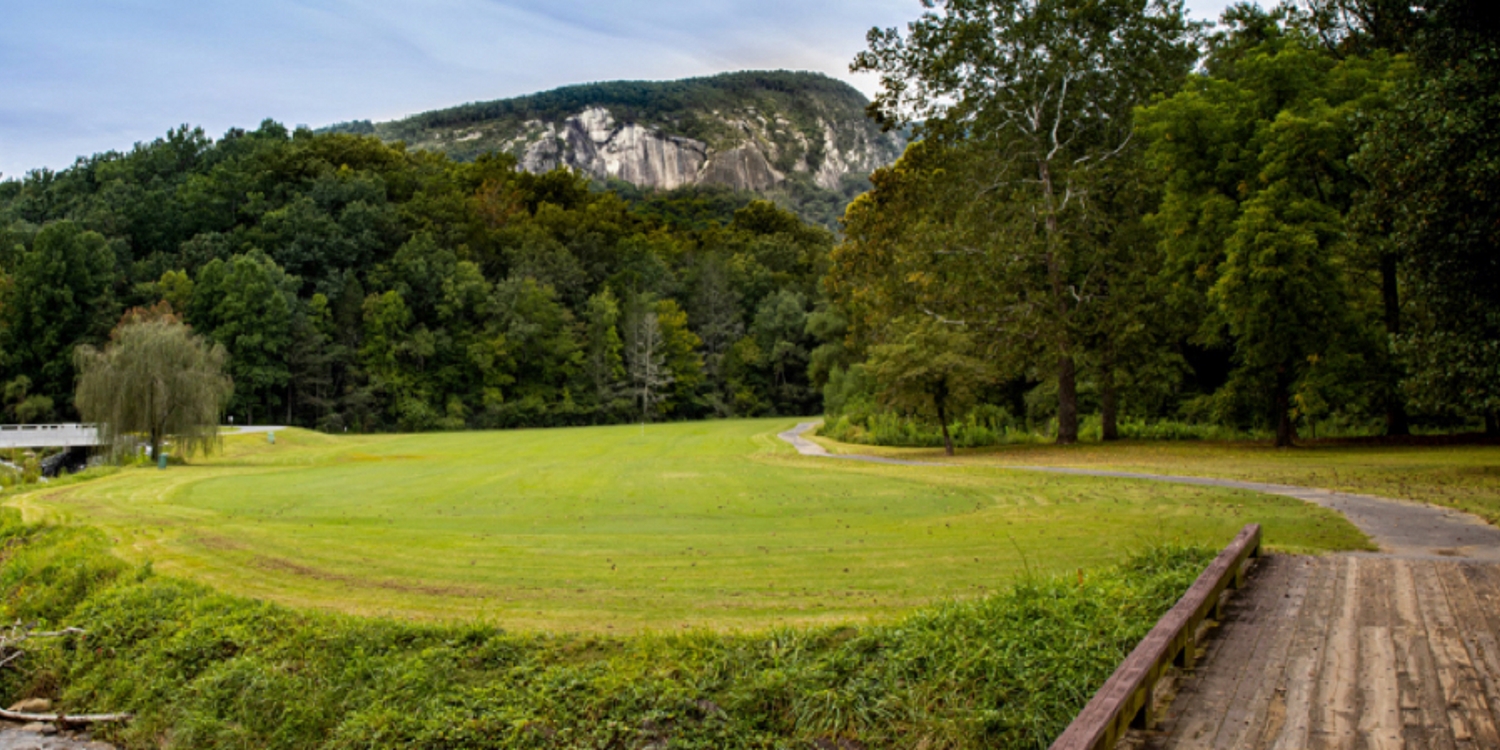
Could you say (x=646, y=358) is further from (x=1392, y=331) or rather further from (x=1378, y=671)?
(x=1378, y=671)

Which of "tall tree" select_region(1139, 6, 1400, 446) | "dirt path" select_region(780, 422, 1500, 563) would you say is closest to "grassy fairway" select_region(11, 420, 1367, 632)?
"dirt path" select_region(780, 422, 1500, 563)

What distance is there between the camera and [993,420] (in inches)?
1449

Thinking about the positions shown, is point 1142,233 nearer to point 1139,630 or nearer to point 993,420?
point 993,420

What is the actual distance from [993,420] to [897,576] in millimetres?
27814

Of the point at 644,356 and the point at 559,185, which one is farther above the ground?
the point at 559,185

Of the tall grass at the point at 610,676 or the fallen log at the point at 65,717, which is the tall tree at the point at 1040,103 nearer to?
the tall grass at the point at 610,676

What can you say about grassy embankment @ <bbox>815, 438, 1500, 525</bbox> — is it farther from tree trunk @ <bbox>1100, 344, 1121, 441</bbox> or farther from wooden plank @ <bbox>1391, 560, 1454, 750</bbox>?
wooden plank @ <bbox>1391, 560, 1454, 750</bbox>

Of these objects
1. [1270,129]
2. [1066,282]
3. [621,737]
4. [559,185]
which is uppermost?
[559,185]

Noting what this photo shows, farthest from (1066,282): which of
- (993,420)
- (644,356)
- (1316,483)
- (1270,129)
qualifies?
(644,356)

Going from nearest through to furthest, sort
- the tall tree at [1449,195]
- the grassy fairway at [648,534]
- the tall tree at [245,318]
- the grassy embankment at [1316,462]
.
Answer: the grassy fairway at [648,534]
the tall tree at [1449,195]
the grassy embankment at [1316,462]
the tall tree at [245,318]

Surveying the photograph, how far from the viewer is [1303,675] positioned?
17.6ft

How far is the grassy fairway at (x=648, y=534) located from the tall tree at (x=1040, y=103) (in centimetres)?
937

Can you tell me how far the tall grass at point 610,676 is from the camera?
599 centimetres

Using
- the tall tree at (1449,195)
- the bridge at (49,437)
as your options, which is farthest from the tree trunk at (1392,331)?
the bridge at (49,437)
